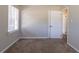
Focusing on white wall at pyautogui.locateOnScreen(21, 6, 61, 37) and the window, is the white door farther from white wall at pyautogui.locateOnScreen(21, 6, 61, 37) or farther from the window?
the window

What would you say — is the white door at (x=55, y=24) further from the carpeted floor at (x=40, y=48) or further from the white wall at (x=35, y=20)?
the carpeted floor at (x=40, y=48)

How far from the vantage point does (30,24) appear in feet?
23.3

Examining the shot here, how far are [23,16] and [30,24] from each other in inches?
20.3

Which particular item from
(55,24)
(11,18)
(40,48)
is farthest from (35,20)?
(11,18)

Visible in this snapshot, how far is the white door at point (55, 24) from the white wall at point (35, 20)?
255mm

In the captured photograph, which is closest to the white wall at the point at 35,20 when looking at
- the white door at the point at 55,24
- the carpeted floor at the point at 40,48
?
the white door at the point at 55,24

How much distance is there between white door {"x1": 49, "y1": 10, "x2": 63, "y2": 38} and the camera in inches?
282

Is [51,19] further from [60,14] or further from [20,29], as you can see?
[20,29]

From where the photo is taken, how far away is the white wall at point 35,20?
699cm

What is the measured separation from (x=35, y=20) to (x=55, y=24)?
1.05 m
